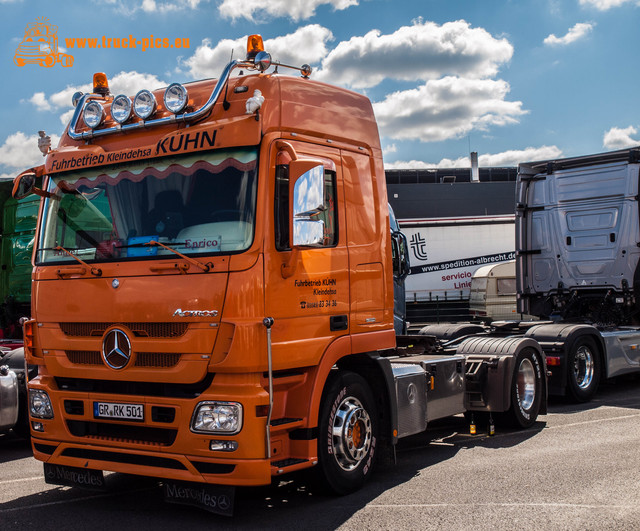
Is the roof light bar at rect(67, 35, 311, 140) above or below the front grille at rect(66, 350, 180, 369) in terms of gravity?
above

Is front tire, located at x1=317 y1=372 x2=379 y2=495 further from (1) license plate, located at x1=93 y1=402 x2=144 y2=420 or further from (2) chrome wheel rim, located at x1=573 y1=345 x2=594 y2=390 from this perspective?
(2) chrome wheel rim, located at x1=573 y1=345 x2=594 y2=390

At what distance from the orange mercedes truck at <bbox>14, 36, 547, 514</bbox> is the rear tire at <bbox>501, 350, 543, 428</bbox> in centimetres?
253

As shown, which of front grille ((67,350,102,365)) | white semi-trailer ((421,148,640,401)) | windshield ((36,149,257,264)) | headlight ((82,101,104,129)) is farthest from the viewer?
white semi-trailer ((421,148,640,401))

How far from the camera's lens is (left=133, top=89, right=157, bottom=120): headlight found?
5.73m

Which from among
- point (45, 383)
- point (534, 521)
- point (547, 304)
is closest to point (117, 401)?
point (45, 383)

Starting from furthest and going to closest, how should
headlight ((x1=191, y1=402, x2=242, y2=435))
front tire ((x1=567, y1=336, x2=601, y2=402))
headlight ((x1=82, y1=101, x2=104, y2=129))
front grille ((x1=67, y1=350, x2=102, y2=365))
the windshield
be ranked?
front tire ((x1=567, y1=336, x2=601, y2=402))
headlight ((x1=82, y1=101, x2=104, y2=129))
front grille ((x1=67, y1=350, x2=102, y2=365))
the windshield
headlight ((x1=191, y1=402, x2=242, y2=435))

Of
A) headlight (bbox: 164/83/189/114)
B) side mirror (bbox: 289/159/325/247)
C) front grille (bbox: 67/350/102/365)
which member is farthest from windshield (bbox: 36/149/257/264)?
front grille (bbox: 67/350/102/365)

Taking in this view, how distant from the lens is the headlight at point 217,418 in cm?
496

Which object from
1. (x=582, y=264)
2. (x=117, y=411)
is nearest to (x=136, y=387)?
(x=117, y=411)

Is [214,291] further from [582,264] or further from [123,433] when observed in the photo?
[582,264]

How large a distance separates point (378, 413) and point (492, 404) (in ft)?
7.70

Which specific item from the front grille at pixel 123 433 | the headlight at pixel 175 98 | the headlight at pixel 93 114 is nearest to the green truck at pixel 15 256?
the headlight at pixel 93 114

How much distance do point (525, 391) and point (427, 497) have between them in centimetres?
340

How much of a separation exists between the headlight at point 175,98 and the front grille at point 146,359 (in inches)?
70.8
